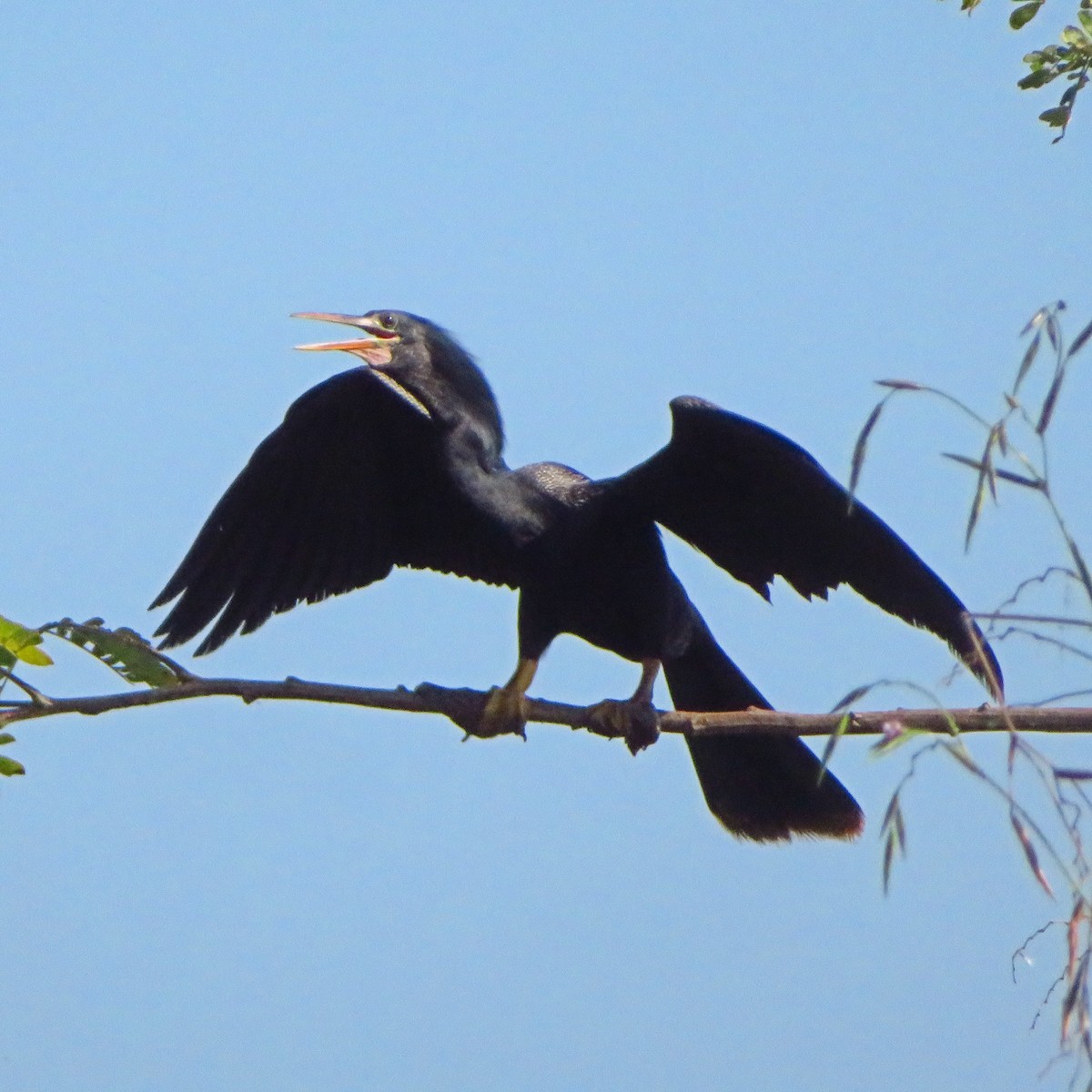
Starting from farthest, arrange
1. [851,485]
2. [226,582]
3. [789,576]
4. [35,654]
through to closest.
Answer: [226,582], [789,576], [35,654], [851,485]

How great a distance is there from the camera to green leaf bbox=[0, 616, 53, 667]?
8.49 ft

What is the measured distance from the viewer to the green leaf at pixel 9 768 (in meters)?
2.62

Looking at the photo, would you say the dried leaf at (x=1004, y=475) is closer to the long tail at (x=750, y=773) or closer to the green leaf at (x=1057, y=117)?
the green leaf at (x=1057, y=117)

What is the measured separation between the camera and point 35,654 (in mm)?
2637

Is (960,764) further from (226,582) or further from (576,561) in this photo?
(226,582)

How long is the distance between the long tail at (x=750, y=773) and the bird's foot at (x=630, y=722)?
1.91 ft

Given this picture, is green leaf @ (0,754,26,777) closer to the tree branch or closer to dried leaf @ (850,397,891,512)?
the tree branch

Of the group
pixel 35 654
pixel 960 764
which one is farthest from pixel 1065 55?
pixel 35 654

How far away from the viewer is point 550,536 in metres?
4.34

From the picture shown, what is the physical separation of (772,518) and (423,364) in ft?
3.56

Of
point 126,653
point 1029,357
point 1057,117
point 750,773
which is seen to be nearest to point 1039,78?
point 1057,117

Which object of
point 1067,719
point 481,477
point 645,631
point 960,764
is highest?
point 481,477

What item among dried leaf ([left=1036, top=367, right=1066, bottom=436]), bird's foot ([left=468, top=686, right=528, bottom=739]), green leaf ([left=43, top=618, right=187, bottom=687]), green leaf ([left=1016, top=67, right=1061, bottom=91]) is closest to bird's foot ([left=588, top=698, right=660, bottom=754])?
bird's foot ([left=468, top=686, right=528, bottom=739])

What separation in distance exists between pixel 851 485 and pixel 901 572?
2167 millimetres
